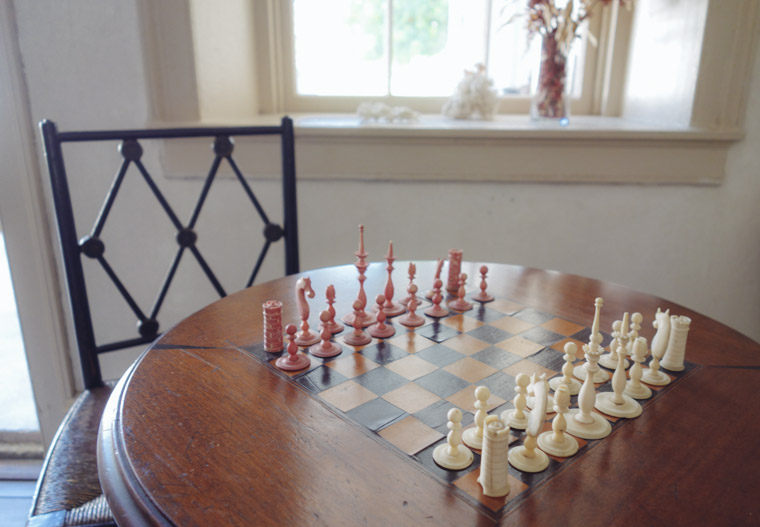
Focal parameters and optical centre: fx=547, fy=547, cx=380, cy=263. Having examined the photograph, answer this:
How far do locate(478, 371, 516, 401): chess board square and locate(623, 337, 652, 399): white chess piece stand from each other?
17 centimetres

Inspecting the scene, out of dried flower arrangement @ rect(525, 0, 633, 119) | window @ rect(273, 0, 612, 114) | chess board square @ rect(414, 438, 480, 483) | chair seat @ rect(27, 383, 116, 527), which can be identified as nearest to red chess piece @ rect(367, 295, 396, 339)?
chess board square @ rect(414, 438, 480, 483)

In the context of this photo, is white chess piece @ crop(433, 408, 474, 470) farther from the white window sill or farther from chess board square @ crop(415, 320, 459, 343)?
the white window sill

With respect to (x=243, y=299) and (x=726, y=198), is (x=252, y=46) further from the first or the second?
(x=726, y=198)

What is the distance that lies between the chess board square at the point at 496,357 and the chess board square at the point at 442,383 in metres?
0.08

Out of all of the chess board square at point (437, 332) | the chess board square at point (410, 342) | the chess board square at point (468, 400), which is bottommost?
the chess board square at point (468, 400)

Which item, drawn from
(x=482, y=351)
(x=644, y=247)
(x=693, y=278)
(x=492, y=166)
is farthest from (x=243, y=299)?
(x=693, y=278)

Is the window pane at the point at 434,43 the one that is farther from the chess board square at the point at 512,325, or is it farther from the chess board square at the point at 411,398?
the chess board square at the point at 411,398

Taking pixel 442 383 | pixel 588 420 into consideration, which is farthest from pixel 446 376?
pixel 588 420

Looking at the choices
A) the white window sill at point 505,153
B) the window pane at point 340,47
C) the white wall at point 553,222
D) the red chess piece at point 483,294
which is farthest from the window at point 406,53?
the red chess piece at point 483,294

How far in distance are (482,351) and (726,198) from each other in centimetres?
136

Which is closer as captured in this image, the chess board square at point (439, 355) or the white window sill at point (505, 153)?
the chess board square at point (439, 355)

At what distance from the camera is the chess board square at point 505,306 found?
1129mm

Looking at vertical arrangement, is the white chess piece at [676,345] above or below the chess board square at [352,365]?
above

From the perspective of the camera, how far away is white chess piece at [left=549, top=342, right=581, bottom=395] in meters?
0.77
